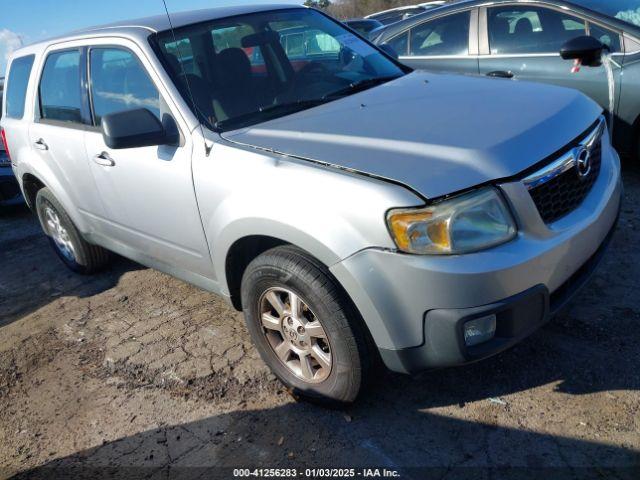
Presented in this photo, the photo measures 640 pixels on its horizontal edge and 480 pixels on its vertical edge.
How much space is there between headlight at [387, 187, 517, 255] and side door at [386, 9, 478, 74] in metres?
3.68

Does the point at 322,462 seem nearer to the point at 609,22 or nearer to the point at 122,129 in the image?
the point at 122,129

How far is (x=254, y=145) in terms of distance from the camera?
256 cm

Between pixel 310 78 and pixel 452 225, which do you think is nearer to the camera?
pixel 452 225

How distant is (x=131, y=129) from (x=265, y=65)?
3.26ft

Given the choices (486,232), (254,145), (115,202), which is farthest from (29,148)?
(486,232)

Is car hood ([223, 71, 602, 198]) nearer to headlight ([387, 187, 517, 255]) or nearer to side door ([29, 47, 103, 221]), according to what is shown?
headlight ([387, 187, 517, 255])

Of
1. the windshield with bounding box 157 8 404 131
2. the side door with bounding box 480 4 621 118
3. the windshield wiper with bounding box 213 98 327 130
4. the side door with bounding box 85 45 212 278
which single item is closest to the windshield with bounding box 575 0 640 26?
the side door with bounding box 480 4 621 118

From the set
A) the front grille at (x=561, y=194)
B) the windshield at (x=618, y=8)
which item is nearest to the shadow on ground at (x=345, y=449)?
the front grille at (x=561, y=194)

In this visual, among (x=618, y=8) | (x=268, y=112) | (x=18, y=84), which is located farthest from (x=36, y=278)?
(x=618, y=8)

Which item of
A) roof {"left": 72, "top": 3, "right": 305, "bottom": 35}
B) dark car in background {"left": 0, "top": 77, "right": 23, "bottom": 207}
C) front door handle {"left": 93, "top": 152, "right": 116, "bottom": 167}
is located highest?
roof {"left": 72, "top": 3, "right": 305, "bottom": 35}

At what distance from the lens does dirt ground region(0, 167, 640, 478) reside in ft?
7.61

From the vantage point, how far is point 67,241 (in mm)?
4637

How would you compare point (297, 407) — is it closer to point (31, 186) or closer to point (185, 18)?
point (185, 18)

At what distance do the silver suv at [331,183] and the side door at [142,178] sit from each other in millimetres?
12
